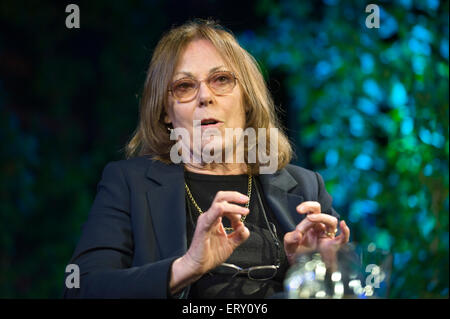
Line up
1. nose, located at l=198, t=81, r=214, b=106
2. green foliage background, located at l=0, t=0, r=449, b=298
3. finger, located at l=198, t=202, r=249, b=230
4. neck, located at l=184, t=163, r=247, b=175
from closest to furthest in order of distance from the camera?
finger, located at l=198, t=202, r=249, b=230 → nose, located at l=198, t=81, r=214, b=106 → neck, located at l=184, t=163, r=247, b=175 → green foliage background, located at l=0, t=0, r=449, b=298

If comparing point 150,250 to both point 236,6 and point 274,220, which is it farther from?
point 236,6

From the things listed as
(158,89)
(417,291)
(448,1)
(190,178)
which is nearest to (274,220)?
(190,178)

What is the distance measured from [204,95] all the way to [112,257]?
0.56 metres

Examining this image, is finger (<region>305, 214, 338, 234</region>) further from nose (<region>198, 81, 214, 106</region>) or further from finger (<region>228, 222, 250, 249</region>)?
nose (<region>198, 81, 214, 106</region>)

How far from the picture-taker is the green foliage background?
2781mm

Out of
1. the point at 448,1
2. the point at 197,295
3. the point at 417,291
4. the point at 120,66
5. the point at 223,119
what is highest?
the point at 448,1

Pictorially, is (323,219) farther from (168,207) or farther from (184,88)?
(184,88)

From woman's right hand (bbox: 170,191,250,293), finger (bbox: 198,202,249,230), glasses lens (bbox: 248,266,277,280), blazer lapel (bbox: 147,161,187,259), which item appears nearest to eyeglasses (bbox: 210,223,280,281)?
glasses lens (bbox: 248,266,277,280)

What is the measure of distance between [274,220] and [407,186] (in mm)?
1263

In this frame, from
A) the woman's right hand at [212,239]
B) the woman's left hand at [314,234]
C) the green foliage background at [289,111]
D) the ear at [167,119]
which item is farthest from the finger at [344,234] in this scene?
the green foliage background at [289,111]

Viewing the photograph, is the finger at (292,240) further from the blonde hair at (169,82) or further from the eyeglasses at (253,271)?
the blonde hair at (169,82)

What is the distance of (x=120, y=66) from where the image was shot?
3666 mm

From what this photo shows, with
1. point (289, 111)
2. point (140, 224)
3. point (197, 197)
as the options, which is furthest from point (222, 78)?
point (289, 111)

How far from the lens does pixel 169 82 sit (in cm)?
183
